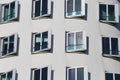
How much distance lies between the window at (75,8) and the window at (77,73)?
13.8 feet

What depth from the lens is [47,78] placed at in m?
37.5

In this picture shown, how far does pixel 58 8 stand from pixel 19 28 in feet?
10.2

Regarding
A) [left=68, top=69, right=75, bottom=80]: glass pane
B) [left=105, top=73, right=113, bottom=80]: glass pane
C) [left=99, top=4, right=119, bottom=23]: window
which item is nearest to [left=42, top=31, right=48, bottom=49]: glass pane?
[left=68, top=69, right=75, bottom=80]: glass pane

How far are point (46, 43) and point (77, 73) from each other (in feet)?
10.0

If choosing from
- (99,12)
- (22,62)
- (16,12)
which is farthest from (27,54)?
(99,12)

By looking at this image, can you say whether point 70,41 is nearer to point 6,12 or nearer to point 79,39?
point 79,39

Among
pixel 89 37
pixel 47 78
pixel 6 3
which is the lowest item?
pixel 47 78

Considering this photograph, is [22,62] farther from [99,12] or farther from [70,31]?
[99,12]

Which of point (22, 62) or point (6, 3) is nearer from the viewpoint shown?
point (22, 62)

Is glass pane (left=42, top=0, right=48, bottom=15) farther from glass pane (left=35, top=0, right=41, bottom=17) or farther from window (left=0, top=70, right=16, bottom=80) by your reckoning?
window (left=0, top=70, right=16, bottom=80)

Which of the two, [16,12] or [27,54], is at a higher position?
[16,12]

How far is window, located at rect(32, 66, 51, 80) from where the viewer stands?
37.6 metres

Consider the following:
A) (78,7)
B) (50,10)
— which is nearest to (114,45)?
(78,7)

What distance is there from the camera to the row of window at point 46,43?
128 feet
